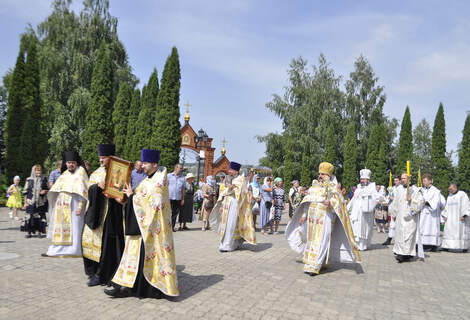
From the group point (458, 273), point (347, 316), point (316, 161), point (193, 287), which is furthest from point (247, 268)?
point (316, 161)

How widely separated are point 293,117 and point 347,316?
32.6m

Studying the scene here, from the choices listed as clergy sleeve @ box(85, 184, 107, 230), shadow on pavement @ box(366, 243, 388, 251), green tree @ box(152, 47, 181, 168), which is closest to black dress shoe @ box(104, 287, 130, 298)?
clergy sleeve @ box(85, 184, 107, 230)

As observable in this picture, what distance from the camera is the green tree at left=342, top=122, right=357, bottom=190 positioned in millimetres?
35344

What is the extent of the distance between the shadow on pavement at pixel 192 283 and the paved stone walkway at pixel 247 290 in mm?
14

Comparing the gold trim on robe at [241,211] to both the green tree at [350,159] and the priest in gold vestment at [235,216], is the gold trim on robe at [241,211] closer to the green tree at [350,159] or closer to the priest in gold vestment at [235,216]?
the priest in gold vestment at [235,216]

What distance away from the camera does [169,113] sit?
1010 inches

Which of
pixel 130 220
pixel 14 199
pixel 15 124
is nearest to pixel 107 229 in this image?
pixel 130 220

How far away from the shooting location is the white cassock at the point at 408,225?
888 cm

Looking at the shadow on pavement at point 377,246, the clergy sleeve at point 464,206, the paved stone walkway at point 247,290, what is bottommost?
the paved stone walkway at point 247,290

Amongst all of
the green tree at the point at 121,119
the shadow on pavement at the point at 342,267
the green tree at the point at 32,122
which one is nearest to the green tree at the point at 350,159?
the green tree at the point at 121,119

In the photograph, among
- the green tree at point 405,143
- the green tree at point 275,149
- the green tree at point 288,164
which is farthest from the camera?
the green tree at point 275,149

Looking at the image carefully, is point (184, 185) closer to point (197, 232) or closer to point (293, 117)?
point (197, 232)

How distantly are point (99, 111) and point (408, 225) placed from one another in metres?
23.6

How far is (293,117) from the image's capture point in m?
36.7
